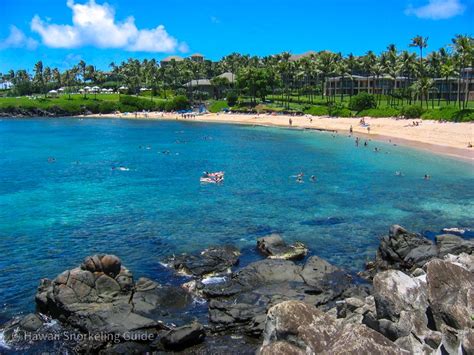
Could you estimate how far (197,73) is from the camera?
180625 mm

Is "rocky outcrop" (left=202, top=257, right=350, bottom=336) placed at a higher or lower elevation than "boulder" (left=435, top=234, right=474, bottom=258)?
lower

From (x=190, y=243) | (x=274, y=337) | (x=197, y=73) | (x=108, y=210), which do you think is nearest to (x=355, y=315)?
(x=274, y=337)

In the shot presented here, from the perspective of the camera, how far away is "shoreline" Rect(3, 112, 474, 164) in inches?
3014

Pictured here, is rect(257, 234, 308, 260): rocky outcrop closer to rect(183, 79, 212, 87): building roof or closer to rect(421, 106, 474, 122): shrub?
rect(421, 106, 474, 122): shrub

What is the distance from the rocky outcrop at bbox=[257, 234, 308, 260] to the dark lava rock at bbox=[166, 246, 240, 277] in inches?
67.1

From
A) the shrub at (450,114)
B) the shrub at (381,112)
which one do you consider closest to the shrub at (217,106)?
the shrub at (381,112)

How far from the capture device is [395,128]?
97.9 metres

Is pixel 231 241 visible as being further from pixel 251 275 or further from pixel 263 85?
pixel 263 85

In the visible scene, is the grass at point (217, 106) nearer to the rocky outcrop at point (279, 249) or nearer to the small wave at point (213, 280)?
the rocky outcrop at point (279, 249)

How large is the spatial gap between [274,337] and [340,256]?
1971cm

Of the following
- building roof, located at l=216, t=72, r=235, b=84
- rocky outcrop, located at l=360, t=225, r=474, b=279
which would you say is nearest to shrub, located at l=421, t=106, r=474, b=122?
rocky outcrop, located at l=360, t=225, r=474, b=279

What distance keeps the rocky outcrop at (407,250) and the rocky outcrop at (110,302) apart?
11.2m

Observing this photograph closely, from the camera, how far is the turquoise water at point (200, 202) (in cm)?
3114

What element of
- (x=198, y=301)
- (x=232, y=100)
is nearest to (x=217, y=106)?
(x=232, y=100)
